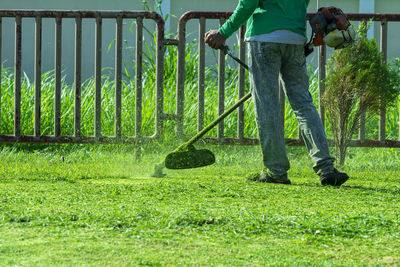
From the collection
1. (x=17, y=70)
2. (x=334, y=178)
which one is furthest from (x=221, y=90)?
(x=17, y=70)

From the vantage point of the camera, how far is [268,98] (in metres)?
4.65

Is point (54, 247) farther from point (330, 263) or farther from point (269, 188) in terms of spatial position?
point (269, 188)

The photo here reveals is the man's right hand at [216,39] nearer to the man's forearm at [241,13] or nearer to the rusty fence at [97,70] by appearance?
the man's forearm at [241,13]

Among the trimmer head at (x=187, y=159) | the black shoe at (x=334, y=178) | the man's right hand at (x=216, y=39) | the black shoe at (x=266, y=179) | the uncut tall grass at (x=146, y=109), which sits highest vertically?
the man's right hand at (x=216, y=39)

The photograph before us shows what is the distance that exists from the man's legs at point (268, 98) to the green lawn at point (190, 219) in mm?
253

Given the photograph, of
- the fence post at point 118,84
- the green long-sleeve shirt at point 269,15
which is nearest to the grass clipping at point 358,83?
the green long-sleeve shirt at point 269,15

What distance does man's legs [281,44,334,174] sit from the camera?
4.62 meters

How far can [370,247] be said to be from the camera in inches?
102

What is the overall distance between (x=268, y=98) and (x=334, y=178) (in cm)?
76

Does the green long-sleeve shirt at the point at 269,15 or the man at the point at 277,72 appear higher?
the green long-sleeve shirt at the point at 269,15

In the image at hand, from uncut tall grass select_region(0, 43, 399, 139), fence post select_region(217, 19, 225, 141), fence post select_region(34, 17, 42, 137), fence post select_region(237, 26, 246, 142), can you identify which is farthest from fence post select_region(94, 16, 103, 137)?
fence post select_region(237, 26, 246, 142)

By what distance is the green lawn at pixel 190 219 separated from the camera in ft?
7.80

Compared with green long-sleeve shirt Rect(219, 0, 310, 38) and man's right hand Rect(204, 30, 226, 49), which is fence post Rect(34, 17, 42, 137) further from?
green long-sleeve shirt Rect(219, 0, 310, 38)

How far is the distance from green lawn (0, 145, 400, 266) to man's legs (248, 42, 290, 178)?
0.83 feet
